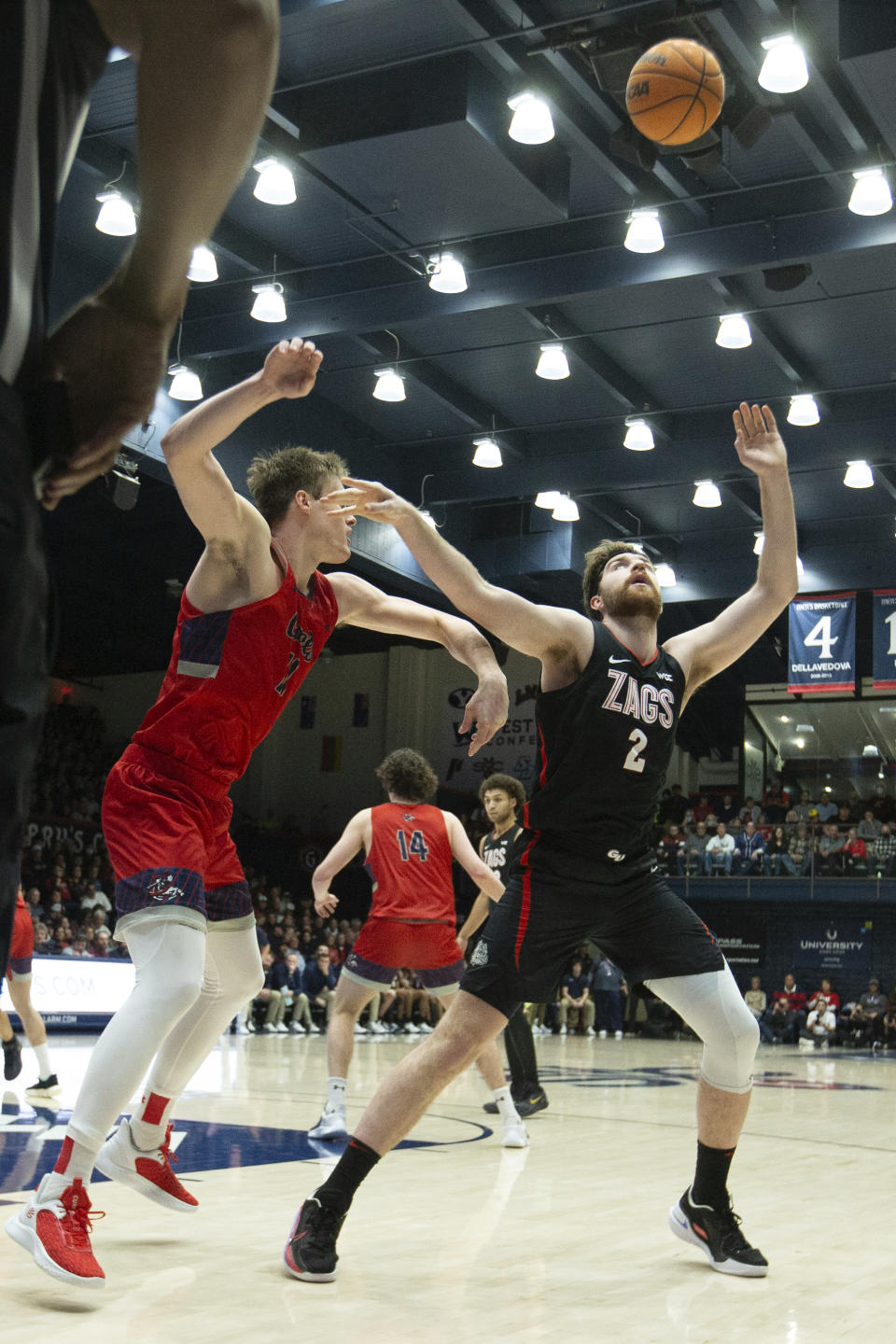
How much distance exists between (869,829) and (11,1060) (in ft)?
67.7

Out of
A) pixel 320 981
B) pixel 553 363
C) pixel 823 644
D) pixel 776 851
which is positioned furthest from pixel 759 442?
pixel 776 851

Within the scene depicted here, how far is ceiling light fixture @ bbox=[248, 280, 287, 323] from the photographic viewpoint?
13.6 meters

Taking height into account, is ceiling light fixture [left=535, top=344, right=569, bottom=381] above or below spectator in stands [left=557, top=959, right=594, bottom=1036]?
above

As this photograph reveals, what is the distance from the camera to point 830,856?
81.6 feet

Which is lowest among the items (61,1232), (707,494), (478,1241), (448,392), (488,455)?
(478,1241)

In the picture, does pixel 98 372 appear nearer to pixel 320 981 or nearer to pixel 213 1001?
pixel 213 1001

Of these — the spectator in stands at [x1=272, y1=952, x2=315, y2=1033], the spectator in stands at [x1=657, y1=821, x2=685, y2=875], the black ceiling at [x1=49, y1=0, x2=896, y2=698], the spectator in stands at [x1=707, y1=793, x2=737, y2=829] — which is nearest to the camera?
the black ceiling at [x1=49, y1=0, x2=896, y2=698]

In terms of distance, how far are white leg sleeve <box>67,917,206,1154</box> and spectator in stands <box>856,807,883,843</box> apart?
76.6 feet

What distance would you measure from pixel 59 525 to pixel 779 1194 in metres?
19.2

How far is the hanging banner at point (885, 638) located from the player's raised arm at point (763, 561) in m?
15.3

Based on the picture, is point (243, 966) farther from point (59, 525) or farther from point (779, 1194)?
point (59, 525)

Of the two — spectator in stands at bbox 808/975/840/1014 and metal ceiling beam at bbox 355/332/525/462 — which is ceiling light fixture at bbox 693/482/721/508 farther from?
spectator in stands at bbox 808/975/840/1014

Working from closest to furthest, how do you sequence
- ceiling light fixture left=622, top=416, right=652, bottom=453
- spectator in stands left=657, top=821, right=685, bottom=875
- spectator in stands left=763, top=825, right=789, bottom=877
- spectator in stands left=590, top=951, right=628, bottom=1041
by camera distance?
1. ceiling light fixture left=622, top=416, right=652, bottom=453
2. spectator in stands left=590, top=951, right=628, bottom=1041
3. spectator in stands left=763, top=825, right=789, bottom=877
4. spectator in stands left=657, top=821, right=685, bottom=875

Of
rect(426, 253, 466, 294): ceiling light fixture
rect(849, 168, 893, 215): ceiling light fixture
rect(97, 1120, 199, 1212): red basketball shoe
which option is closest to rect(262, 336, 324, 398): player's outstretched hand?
rect(97, 1120, 199, 1212): red basketball shoe
